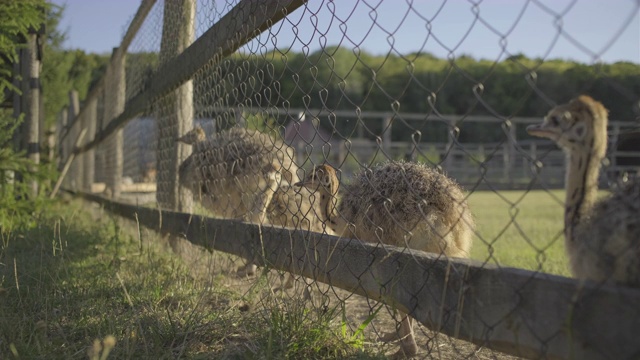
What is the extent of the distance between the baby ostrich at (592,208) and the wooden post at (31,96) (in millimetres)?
6711

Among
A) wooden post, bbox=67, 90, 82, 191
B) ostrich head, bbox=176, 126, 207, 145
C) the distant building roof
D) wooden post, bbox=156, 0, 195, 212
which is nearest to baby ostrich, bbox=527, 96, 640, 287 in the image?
the distant building roof

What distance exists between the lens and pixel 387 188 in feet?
10.3

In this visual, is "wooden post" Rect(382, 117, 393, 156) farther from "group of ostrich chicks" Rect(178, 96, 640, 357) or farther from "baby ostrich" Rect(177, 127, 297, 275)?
"baby ostrich" Rect(177, 127, 297, 275)

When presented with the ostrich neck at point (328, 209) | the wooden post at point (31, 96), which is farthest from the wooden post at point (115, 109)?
the ostrich neck at point (328, 209)

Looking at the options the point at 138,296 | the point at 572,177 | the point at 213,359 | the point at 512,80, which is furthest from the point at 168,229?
the point at 512,80

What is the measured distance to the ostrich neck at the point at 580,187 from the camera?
67.1 inches

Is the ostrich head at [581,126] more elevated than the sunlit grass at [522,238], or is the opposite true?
the ostrich head at [581,126]

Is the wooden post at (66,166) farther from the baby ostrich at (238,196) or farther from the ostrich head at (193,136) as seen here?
the ostrich head at (193,136)

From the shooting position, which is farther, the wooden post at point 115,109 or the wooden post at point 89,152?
the wooden post at point 89,152

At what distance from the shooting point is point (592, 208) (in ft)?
5.60

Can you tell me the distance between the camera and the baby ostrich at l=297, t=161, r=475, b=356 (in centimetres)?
287

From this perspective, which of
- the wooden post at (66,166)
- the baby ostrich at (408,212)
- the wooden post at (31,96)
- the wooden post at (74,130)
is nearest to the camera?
the baby ostrich at (408,212)

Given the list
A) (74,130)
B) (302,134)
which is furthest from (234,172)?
(74,130)

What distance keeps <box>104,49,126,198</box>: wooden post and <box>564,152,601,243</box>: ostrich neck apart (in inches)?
255
